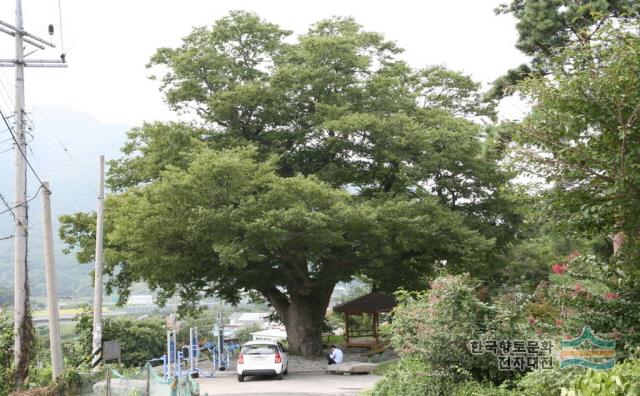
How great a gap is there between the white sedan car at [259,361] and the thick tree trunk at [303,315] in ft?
22.6

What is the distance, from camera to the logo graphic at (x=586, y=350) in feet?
29.2

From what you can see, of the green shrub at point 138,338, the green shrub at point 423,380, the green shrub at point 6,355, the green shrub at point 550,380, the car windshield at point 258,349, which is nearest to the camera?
the green shrub at point 550,380

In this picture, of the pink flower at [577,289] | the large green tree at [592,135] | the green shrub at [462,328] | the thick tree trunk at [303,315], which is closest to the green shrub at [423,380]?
the green shrub at [462,328]

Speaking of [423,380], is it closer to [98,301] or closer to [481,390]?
[481,390]

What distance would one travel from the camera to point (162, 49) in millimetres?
30047

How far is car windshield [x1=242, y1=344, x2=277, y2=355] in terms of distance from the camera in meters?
22.5

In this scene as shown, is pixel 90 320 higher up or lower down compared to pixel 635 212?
lower down

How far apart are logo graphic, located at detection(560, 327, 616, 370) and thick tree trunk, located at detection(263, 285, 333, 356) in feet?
67.3

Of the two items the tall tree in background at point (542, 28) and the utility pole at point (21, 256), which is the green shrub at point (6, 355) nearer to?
the utility pole at point (21, 256)

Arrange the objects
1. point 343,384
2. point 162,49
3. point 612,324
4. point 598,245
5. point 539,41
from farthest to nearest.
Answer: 1. point 162,49
2. point 343,384
3. point 598,245
4. point 539,41
5. point 612,324

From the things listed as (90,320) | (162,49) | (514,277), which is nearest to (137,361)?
(90,320)

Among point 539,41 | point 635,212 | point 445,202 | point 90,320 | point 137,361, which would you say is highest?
point 539,41

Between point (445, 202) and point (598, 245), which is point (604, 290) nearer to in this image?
point (598, 245)

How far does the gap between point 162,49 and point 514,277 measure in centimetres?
2248
